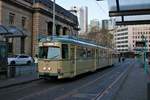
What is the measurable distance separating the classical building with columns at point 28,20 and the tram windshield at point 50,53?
102 ft

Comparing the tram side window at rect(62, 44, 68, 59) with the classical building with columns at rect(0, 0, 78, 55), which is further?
the classical building with columns at rect(0, 0, 78, 55)

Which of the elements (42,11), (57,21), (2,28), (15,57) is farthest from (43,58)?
(57,21)

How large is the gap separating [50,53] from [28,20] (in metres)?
47.5

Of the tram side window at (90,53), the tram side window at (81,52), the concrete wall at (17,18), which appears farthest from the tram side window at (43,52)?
the concrete wall at (17,18)

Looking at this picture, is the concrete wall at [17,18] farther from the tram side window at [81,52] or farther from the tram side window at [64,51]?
the tram side window at [64,51]

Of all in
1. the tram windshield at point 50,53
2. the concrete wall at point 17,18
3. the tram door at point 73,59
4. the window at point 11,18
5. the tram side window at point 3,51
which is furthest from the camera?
the window at point 11,18

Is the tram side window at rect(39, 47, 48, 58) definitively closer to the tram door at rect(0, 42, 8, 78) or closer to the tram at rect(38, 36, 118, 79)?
the tram at rect(38, 36, 118, 79)

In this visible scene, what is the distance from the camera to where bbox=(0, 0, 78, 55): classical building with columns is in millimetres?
63569

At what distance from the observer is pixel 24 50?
236ft

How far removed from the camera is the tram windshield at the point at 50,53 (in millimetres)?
26791

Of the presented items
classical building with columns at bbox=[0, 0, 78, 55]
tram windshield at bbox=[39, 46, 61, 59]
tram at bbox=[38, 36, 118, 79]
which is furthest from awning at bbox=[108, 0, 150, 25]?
classical building with columns at bbox=[0, 0, 78, 55]

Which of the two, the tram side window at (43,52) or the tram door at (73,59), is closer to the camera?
the tram side window at (43,52)

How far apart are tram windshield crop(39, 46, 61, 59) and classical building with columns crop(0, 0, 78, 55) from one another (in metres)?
31.2

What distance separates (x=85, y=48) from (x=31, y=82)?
7.60m
